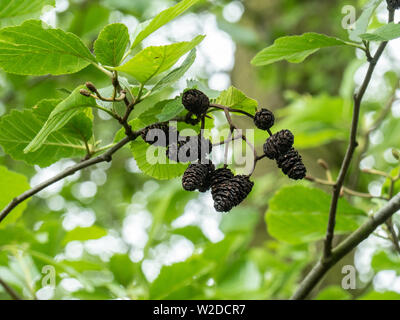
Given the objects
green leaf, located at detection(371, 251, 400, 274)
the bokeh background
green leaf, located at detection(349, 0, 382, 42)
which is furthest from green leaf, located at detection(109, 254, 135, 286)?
green leaf, located at detection(349, 0, 382, 42)

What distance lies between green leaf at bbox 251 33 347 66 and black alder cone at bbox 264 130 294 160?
0.57ft

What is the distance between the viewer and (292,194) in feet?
4.02

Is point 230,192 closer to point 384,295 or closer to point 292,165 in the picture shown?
point 292,165

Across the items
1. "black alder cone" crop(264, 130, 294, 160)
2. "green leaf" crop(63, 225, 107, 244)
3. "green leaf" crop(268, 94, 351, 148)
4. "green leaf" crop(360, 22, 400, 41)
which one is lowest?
"black alder cone" crop(264, 130, 294, 160)

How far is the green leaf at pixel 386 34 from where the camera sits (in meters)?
0.73

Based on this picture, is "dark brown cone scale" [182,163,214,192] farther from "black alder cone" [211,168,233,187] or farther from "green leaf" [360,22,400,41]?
"green leaf" [360,22,400,41]

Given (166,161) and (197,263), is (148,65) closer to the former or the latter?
(166,161)

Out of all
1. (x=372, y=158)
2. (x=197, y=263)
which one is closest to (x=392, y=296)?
(x=197, y=263)

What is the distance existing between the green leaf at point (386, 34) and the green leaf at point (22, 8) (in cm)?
56

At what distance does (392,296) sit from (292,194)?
408 millimetres

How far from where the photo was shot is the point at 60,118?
73 cm

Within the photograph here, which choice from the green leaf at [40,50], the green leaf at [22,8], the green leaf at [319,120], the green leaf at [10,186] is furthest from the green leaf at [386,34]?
the green leaf at [319,120]

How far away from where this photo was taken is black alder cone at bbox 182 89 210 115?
71cm

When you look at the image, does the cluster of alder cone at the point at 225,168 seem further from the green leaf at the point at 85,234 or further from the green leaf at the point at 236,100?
the green leaf at the point at 85,234
